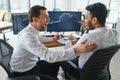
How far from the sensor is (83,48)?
Result: 4.75ft

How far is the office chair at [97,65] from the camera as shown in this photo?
1431 millimetres

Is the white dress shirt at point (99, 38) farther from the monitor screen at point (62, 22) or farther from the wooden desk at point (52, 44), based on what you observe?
the monitor screen at point (62, 22)

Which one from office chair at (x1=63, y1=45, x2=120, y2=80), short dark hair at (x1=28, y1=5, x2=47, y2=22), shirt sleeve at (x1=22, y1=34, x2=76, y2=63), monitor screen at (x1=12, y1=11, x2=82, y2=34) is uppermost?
short dark hair at (x1=28, y1=5, x2=47, y2=22)

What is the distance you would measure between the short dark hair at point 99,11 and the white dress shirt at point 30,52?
0.36 meters

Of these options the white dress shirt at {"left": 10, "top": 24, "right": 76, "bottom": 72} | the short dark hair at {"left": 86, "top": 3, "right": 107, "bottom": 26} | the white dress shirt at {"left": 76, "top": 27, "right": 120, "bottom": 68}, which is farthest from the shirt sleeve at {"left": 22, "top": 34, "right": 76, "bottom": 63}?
the short dark hair at {"left": 86, "top": 3, "right": 107, "bottom": 26}

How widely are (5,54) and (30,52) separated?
0.73 ft

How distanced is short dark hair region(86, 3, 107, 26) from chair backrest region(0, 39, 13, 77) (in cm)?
79

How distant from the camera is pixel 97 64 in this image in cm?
152

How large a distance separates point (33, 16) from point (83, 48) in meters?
0.56

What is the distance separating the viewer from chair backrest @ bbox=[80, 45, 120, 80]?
4.68 feet

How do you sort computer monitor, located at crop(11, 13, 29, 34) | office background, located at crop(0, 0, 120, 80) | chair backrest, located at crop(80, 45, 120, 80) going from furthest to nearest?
office background, located at crop(0, 0, 120, 80)
computer monitor, located at crop(11, 13, 29, 34)
chair backrest, located at crop(80, 45, 120, 80)

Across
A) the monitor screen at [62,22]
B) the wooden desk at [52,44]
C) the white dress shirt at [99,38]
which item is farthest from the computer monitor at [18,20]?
the white dress shirt at [99,38]

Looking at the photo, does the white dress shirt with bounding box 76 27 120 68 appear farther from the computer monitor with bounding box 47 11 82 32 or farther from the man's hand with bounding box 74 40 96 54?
the computer monitor with bounding box 47 11 82 32

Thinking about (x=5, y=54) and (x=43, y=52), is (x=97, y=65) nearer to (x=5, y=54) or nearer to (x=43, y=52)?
(x=43, y=52)
